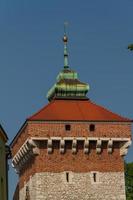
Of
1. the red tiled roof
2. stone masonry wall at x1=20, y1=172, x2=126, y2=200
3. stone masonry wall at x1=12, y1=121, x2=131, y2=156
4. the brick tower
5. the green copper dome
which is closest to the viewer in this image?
stone masonry wall at x1=20, y1=172, x2=126, y2=200

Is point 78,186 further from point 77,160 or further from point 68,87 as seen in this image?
point 68,87

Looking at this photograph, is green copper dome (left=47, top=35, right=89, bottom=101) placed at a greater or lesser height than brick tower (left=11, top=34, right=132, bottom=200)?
greater

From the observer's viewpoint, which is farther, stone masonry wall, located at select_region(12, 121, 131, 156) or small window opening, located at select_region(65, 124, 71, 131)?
small window opening, located at select_region(65, 124, 71, 131)

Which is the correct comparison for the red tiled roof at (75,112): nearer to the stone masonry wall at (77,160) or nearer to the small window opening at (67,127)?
the small window opening at (67,127)

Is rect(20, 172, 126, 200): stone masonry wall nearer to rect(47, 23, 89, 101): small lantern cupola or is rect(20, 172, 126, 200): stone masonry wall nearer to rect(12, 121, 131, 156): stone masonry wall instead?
rect(12, 121, 131, 156): stone masonry wall

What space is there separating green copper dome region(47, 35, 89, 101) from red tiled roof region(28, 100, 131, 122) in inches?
22.1

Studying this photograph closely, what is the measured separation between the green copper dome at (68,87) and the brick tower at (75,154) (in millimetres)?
2786

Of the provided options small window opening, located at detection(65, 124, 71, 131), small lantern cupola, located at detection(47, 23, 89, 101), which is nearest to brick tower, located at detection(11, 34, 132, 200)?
small window opening, located at detection(65, 124, 71, 131)

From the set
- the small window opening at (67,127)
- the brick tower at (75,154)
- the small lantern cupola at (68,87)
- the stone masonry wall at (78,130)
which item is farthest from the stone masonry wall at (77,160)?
the small lantern cupola at (68,87)

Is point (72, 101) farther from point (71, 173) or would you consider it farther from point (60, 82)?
point (71, 173)

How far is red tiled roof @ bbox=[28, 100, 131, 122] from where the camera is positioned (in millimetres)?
39219

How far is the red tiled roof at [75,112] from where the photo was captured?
129ft

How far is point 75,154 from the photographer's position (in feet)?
127

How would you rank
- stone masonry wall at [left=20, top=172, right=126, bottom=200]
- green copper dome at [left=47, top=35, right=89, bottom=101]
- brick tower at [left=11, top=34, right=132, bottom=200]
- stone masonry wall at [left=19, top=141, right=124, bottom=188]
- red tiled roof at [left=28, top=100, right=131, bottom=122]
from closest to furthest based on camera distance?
1. stone masonry wall at [left=20, top=172, right=126, bottom=200]
2. brick tower at [left=11, top=34, right=132, bottom=200]
3. stone masonry wall at [left=19, top=141, right=124, bottom=188]
4. red tiled roof at [left=28, top=100, right=131, bottom=122]
5. green copper dome at [left=47, top=35, right=89, bottom=101]
